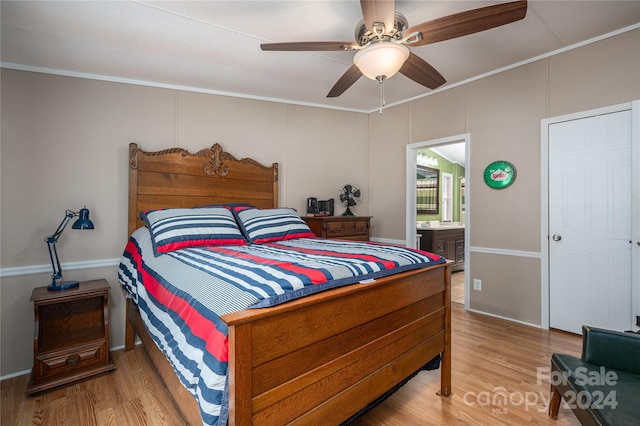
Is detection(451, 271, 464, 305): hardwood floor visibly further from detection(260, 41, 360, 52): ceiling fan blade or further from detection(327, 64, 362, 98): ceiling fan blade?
detection(260, 41, 360, 52): ceiling fan blade

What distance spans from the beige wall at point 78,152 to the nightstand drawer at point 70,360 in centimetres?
52

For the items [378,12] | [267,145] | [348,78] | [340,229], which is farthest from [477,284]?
[378,12]

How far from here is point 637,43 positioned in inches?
98.1

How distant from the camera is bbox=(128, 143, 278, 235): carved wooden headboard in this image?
2.91m

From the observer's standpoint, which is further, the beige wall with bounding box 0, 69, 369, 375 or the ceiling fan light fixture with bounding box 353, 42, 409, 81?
the beige wall with bounding box 0, 69, 369, 375

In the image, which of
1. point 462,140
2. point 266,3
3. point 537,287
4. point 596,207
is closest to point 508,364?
point 537,287

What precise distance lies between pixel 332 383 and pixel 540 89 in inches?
129

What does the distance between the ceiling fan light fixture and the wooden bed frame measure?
126cm

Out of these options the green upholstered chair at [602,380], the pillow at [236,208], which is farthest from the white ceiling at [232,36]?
the green upholstered chair at [602,380]

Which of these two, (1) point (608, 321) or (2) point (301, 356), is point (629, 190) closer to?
(1) point (608, 321)

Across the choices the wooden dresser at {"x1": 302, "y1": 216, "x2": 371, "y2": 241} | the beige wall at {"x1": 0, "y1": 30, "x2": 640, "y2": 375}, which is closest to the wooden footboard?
the beige wall at {"x1": 0, "y1": 30, "x2": 640, "y2": 375}

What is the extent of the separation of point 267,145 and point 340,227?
131cm

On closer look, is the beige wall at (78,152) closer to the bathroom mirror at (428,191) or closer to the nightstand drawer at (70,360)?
the nightstand drawer at (70,360)

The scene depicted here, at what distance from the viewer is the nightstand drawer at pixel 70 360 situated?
2.13 m
